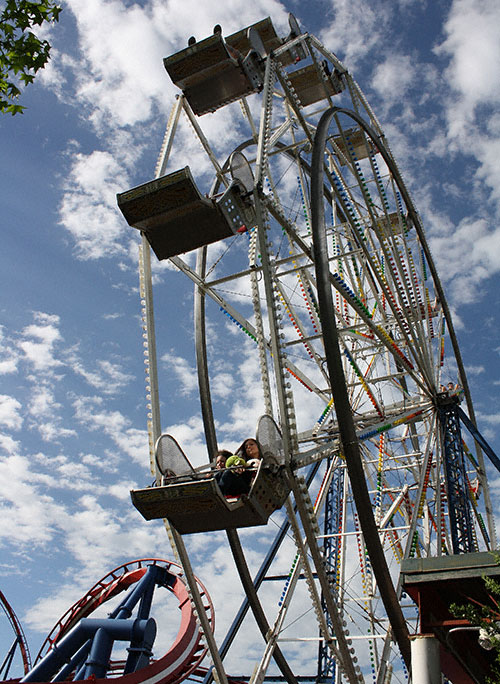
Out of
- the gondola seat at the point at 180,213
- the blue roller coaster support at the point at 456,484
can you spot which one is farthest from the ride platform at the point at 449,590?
the blue roller coaster support at the point at 456,484

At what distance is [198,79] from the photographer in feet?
31.3

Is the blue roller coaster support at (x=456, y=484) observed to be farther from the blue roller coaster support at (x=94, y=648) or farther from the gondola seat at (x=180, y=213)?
the blue roller coaster support at (x=94, y=648)

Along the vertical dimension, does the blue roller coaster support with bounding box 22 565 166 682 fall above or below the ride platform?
above

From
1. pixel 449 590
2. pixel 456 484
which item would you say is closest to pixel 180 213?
pixel 449 590

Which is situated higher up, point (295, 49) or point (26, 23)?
point (295, 49)

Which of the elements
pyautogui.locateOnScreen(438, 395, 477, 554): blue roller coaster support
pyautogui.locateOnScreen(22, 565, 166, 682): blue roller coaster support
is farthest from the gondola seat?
pyautogui.locateOnScreen(22, 565, 166, 682): blue roller coaster support

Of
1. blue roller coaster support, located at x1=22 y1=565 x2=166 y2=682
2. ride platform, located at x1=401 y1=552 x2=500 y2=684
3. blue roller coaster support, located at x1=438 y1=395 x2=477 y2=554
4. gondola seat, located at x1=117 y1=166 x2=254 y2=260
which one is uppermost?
gondola seat, located at x1=117 y1=166 x2=254 y2=260

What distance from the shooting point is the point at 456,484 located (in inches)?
445

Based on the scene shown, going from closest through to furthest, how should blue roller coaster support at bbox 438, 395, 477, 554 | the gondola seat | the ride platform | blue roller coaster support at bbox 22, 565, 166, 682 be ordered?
the ride platform, the gondola seat, blue roller coaster support at bbox 438, 395, 477, 554, blue roller coaster support at bbox 22, 565, 166, 682

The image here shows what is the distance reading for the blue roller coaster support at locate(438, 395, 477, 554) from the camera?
432 inches

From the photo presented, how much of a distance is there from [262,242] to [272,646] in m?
5.31

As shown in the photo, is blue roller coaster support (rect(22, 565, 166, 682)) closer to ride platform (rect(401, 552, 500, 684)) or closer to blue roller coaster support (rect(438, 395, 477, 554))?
blue roller coaster support (rect(438, 395, 477, 554))

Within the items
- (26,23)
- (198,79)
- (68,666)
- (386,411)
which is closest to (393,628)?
(386,411)

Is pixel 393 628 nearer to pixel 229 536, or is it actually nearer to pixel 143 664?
pixel 229 536
